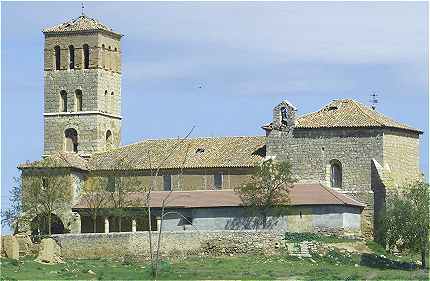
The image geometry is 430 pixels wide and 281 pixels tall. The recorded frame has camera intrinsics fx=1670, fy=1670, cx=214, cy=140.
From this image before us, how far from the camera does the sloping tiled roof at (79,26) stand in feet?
325

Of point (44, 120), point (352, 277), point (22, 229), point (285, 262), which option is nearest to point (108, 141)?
point (44, 120)

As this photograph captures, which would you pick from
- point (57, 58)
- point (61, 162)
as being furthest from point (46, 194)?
point (57, 58)

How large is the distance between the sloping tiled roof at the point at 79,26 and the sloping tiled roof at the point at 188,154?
8.03 metres

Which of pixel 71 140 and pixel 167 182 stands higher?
pixel 71 140

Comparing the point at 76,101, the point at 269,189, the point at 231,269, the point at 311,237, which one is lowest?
the point at 231,269

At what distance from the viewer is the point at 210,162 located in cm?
9112

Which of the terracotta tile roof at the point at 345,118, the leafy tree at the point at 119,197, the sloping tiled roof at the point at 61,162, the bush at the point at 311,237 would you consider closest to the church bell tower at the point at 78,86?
the sloping tiled roof at the point at 61,162

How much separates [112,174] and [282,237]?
14.2 m

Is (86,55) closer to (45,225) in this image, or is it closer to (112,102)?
(112,102)

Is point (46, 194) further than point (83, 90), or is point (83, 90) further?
point (83, 90)

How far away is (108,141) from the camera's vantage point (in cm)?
10044

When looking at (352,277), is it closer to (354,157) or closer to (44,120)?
(354,157)

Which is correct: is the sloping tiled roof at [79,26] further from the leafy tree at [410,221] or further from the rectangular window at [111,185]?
the leafy tree at [410,221]

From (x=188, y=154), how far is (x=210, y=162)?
2.13m
